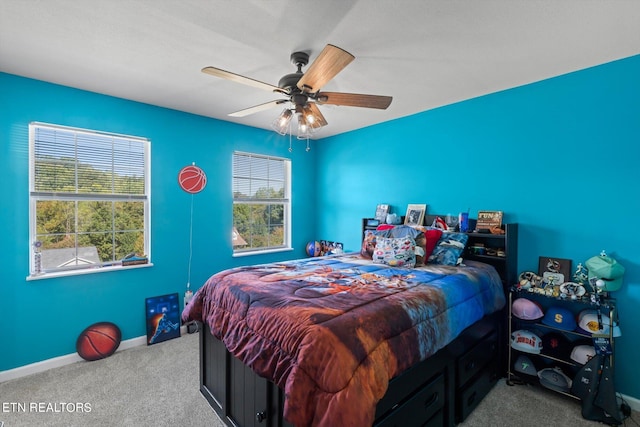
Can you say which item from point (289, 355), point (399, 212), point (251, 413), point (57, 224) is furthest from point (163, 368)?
point (399, 212)

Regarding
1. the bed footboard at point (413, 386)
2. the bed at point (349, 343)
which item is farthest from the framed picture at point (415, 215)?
the bed footboard at point (413, 386)

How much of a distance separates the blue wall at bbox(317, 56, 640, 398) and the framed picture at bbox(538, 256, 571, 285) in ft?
0.17

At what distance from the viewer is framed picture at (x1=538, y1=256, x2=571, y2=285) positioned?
2.41m

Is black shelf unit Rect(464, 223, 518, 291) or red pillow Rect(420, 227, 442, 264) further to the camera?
red pillow Rect(420, 227, 442, 264)

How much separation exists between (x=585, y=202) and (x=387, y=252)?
1.66m

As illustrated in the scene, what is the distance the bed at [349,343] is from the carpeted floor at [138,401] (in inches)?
5.8

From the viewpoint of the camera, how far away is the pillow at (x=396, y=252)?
2623 millimetres

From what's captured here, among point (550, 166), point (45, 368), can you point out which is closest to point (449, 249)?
point (550, 166)

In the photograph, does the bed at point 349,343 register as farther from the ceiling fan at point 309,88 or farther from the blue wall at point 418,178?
the ceiling fan at point 309,88

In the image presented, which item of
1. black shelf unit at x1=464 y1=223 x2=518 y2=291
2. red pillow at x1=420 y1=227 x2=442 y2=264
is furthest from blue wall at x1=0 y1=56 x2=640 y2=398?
red pillow at x1=420 y1=227 x2=442 y2=264

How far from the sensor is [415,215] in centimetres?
345

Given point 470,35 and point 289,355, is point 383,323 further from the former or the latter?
point 470,35

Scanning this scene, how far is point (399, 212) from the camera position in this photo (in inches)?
145

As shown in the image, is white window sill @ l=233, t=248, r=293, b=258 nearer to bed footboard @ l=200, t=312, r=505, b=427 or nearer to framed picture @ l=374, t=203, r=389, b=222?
framed picture @ l=374, t=203, r=389, b=222
